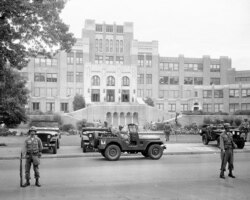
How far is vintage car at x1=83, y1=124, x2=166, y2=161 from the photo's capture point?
16434 millimetres

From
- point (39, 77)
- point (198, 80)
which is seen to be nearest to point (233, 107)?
point (198, 80)

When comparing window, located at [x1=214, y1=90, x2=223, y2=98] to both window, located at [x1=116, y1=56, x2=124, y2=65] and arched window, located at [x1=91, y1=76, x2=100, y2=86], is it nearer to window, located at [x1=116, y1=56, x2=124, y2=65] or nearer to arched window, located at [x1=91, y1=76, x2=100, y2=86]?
window, located at [x1=116, y1=56, x2=124, y2=65]

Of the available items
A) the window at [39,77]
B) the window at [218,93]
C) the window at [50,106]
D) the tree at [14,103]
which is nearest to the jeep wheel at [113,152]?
the tree at [14,103]

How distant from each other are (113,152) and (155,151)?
2249 mm

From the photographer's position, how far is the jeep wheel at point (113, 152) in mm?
16391

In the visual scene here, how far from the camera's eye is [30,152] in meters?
10.6

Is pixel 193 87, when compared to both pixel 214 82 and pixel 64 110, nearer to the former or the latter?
pixel 214 82

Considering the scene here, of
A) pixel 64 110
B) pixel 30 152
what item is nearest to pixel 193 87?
pixel 64 110

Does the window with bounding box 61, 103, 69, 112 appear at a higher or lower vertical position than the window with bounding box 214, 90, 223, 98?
lower

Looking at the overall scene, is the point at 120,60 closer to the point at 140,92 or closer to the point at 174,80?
the point at 140,92

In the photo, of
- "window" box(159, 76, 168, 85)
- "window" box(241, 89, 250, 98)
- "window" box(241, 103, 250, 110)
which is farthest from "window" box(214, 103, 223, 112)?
"window" box(159, 76, 168, 85)

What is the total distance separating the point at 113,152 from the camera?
16.5 m

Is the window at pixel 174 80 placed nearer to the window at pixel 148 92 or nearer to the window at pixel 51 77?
the window at pixel 148 92

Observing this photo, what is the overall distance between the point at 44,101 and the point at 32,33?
178 feet
